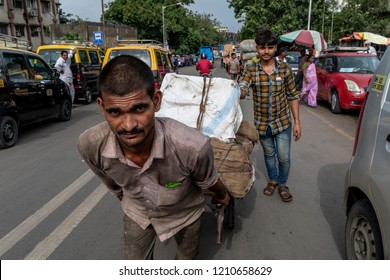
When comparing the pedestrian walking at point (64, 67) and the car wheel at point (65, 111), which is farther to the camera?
the pedestrian walking at point (64, 67)

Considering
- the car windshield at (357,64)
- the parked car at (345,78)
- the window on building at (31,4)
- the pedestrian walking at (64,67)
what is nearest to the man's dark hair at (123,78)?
the parked car at (345,78)

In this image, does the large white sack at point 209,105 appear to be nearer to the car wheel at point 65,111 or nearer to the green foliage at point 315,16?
the car wheel at point 65,111

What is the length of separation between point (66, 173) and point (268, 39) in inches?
134

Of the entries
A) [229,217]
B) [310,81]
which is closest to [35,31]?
[310,81]

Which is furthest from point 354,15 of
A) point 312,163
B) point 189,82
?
point 189,82

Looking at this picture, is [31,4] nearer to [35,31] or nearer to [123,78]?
[35,31]

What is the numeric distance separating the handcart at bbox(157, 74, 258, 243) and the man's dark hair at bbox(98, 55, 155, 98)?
1535 mm

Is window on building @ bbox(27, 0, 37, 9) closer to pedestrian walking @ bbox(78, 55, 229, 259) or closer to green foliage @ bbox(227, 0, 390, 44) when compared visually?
green foliage @ bbox(227, 0, 390, 44)

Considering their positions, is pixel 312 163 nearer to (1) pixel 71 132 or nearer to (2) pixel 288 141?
(2) pixel 288 141

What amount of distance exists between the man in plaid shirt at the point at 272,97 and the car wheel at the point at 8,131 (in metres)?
4.97

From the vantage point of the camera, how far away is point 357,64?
396 inches

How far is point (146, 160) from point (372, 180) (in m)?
1.39

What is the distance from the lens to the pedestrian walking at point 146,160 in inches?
58.1

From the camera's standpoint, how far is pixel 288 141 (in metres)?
3.80
